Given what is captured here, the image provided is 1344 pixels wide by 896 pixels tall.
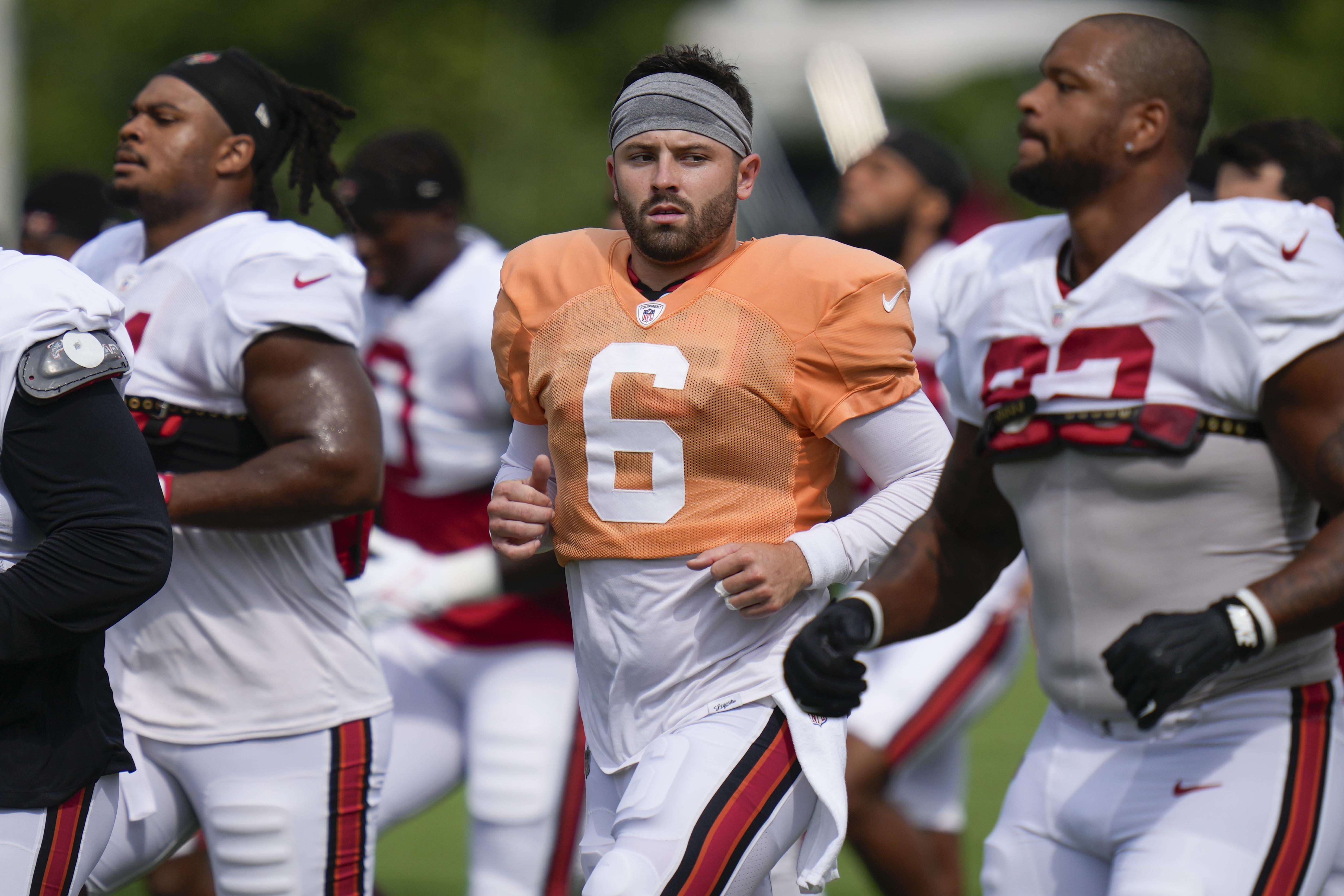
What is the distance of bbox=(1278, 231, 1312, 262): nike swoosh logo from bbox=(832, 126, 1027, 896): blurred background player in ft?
6.17

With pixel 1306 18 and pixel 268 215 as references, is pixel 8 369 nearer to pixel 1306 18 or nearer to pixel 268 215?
pixel 268 215

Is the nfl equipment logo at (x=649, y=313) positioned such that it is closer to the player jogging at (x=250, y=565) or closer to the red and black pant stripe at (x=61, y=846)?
the player jogging at (x=250, y=565)

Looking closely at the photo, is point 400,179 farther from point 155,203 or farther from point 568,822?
point 568,822

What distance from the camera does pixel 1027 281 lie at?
3416 mm

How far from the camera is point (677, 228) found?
126 inches

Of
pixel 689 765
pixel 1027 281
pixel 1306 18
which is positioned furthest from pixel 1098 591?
pixel 1306 18

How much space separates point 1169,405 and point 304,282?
71.8 inches

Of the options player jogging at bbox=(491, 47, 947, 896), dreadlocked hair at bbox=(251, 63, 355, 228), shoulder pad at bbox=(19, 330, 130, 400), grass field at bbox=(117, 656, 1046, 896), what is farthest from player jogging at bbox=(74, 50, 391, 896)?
grass field at bbox=(117, 656, 1046, 896)

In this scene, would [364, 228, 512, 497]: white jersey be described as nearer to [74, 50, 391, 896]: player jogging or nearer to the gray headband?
[74, 50, 391, 896]: player jogging

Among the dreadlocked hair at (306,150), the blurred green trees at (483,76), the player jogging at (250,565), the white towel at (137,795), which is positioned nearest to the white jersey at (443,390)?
the dreadlocked hair at (306,150)

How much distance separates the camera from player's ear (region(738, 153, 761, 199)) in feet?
11.0

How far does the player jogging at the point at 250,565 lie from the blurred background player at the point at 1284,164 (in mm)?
2453

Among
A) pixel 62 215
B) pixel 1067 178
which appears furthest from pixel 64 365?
pixel 62 215

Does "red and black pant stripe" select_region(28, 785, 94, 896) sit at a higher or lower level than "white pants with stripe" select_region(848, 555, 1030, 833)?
higher
